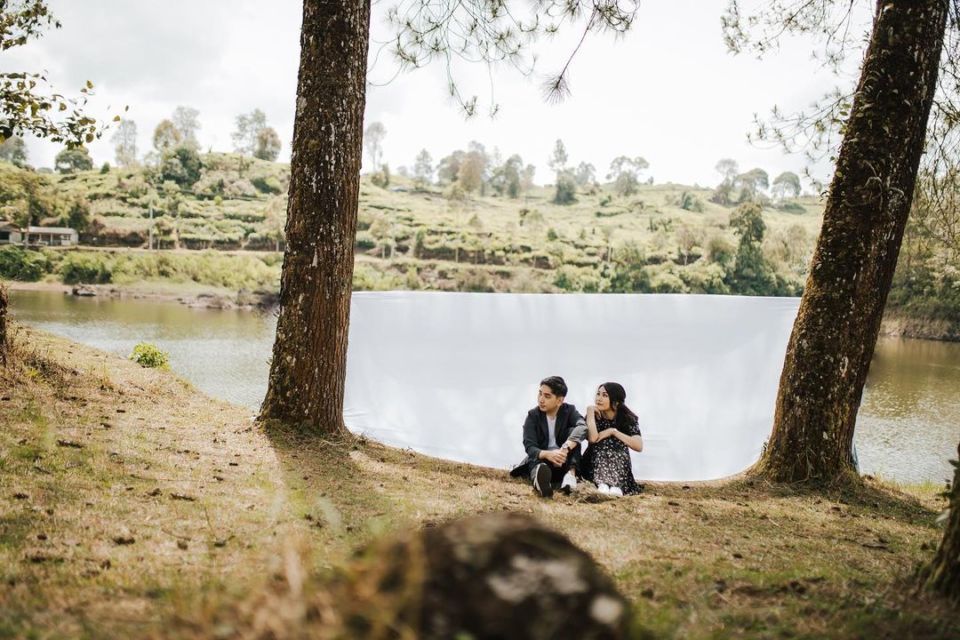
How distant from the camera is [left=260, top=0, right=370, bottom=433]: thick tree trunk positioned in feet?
19.5

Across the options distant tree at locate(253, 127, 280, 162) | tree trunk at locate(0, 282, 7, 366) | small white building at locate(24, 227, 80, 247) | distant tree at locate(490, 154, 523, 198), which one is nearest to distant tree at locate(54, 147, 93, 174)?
distant tree at locate(253, 127, 280, 162)

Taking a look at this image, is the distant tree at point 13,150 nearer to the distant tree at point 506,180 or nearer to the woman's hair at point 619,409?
the distant tree at point 506,180

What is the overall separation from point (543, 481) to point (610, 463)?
30.9 inches

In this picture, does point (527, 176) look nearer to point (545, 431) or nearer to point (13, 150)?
point (13, 150)

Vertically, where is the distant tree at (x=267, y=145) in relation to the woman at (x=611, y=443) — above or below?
above

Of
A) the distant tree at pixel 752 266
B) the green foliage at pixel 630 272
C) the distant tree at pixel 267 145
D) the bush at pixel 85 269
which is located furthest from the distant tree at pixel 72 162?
the distant tree at pixel 752 266

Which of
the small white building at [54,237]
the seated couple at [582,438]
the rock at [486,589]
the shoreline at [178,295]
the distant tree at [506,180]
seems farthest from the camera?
the distant tree at [506,180]

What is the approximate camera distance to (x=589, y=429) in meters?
5.66

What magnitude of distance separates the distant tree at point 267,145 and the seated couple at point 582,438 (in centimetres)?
→ 10272

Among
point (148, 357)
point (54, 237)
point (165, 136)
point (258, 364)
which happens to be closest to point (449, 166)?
point (165, 136)

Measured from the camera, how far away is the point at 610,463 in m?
5.52

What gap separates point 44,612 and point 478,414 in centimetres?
588

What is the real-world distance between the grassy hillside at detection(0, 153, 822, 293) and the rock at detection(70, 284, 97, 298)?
7.45 feet

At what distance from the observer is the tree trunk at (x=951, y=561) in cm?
233
